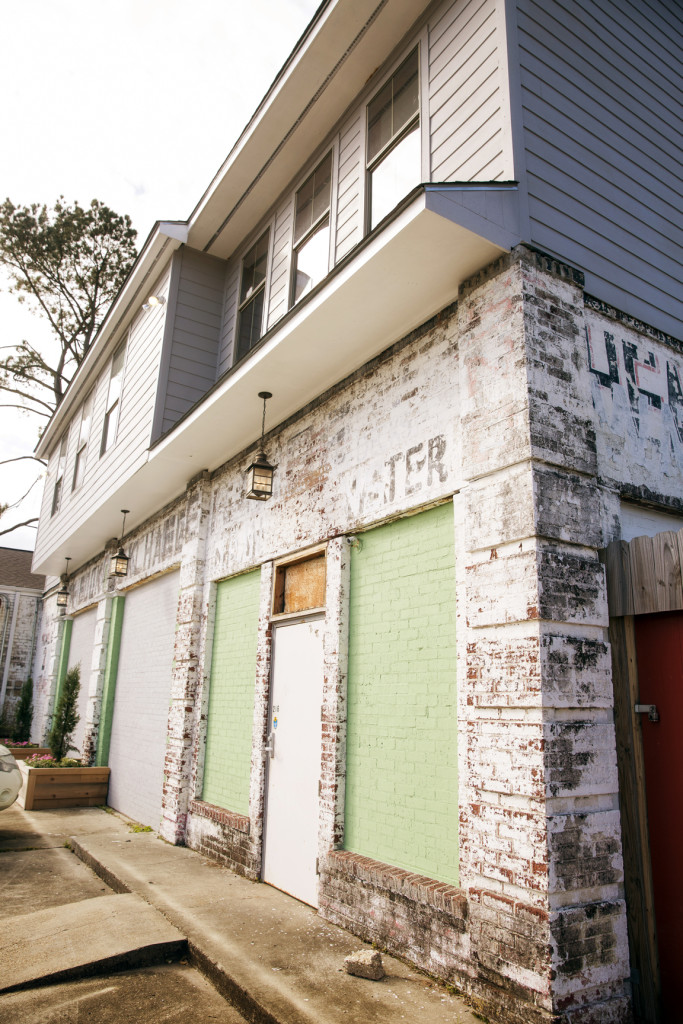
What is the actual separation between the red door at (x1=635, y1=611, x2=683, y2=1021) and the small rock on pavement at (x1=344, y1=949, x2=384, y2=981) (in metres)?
1.49

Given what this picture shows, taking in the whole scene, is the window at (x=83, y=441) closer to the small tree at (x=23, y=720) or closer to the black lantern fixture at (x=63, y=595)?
the black lantern fixture at (x=63, y=595)

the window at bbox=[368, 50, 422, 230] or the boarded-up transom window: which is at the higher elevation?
the window at bbox=[368, 50, 422, 230]

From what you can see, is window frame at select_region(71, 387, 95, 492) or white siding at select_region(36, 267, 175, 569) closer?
white siding at select_region(36, 267, 175, 569)

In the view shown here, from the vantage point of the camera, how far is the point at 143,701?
9.84 meters

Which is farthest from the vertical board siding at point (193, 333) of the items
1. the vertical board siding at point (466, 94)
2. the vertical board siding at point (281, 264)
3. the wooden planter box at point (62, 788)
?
the wooden planter box at point (62, 788)

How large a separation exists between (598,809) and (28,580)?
2305cm

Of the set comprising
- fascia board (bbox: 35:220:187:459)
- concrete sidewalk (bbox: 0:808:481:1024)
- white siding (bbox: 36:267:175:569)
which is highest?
fascia board (bbox: 35:220:187:459)

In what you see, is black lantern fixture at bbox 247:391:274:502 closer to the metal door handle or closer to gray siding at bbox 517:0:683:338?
gray siding at bbox 517:0:683:338

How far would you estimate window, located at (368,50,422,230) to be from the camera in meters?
5.54

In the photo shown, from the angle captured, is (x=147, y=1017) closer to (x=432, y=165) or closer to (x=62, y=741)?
(x=432, y=165)

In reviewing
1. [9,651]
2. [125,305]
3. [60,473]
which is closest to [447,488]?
[125,305]

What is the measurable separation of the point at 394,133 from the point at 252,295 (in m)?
3.00

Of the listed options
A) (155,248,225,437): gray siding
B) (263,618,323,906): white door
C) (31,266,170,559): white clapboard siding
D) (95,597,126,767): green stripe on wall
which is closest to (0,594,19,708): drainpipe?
(31,266,170,559): white clapboard siding

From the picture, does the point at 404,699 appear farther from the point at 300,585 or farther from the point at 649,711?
the point at 300,585
